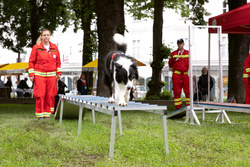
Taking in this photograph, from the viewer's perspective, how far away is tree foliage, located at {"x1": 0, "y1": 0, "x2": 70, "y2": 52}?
77.9ft

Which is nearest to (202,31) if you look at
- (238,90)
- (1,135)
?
(238,90)

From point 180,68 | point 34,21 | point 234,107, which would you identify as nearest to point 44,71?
point 180,68

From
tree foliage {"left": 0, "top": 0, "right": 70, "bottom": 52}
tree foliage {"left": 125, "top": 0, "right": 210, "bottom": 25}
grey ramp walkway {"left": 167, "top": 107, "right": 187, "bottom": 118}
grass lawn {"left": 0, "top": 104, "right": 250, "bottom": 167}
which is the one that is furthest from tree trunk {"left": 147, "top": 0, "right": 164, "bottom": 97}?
grass lawn {"left": 0, "top": 104, "right": 250, "bottom": 167}

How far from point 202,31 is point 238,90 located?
1067 inches

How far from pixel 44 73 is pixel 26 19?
2090cm

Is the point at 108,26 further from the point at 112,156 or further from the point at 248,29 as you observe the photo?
the point at 112,156

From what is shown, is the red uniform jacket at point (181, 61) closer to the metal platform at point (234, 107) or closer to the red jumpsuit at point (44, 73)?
the metal platform at point (234, 107)

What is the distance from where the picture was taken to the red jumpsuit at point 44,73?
26.0 ft

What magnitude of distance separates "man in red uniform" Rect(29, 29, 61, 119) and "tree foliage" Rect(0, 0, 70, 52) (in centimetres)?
1324

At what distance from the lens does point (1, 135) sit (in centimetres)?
592

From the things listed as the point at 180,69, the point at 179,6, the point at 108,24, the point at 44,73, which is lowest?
the point at 44,73

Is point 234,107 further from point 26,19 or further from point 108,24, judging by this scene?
point 26,19

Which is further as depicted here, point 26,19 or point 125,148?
point 26,19

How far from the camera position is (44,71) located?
8023mm
